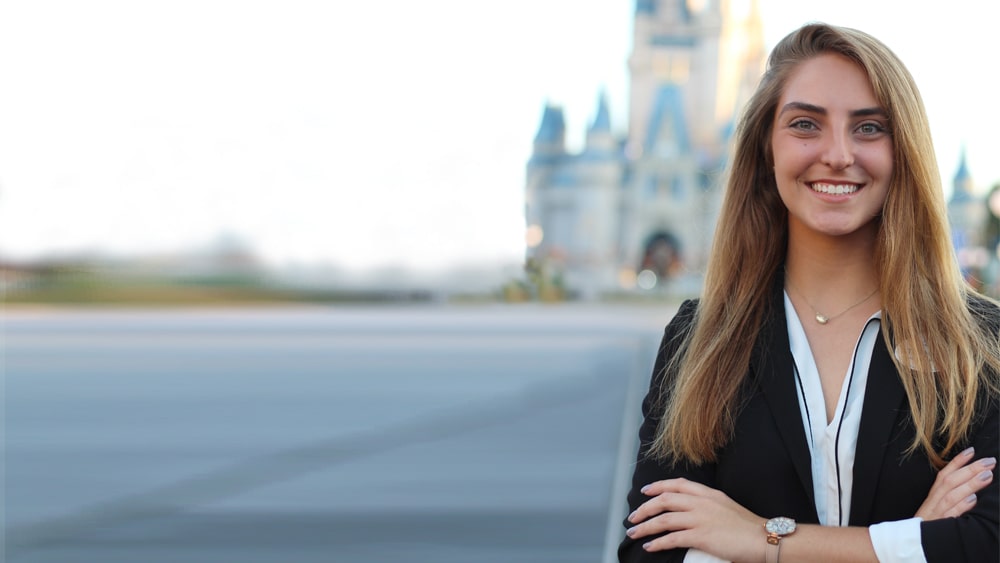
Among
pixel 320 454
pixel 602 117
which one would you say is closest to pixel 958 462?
pixel 320 454

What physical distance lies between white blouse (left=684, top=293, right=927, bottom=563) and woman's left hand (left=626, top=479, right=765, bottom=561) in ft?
0.15

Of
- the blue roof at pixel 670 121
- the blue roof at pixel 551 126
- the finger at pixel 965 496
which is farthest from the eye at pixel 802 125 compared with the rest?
the blue roof at pixel 551 126

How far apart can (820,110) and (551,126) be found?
68105 millimetres

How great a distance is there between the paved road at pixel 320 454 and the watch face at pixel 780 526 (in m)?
2.80

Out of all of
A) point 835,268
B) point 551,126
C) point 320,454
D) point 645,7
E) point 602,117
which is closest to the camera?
point 835,268

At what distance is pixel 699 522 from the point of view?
6.35 feet

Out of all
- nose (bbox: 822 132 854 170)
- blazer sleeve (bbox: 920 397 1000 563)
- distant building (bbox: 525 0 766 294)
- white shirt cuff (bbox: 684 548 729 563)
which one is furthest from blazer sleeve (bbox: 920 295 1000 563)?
distant building (bbox: 525 0 766 294)

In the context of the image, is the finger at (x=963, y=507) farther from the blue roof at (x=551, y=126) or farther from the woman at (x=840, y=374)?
the blue roof at (x=551, y=126)

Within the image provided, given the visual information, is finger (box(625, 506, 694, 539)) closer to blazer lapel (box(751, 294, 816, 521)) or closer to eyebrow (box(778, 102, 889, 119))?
blazer lapel (box(751, 294, 816, 521))

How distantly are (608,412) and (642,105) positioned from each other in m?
60.2

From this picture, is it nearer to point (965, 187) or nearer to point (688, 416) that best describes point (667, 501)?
point (688, 416)

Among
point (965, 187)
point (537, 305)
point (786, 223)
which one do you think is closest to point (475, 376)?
point (786, 223)

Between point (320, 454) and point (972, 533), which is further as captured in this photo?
point (320, 454)

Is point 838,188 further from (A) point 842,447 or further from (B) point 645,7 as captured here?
(B) point 645,7
